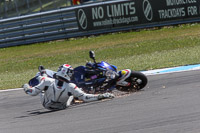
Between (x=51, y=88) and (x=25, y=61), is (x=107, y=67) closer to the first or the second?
(x=51, y=88)

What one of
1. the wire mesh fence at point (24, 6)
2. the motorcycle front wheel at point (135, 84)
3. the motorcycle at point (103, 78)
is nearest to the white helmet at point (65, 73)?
the motorcycle at point (103, 78)

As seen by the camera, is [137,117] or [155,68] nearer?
[137,117]

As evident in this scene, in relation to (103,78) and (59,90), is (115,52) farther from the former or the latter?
(59,90)

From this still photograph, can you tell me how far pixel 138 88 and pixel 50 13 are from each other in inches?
572

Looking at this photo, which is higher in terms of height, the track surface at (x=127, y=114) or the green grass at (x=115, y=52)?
the track surface at (x=127, y=114)

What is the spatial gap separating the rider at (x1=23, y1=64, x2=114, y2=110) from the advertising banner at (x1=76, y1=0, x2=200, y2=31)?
1308cm

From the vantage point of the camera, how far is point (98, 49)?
64.5 ft

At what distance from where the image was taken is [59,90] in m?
8.65

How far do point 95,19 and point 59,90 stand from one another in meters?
14.2

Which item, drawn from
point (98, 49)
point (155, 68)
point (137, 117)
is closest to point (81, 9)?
point (98, 49)

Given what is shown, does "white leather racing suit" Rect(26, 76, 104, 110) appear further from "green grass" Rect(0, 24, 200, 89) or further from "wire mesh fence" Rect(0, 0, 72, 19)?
"wire mesh fence" Rect(0, 0, 72, 19)

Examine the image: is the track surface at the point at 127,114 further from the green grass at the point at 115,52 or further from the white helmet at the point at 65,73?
the green grass at the point at 115,52

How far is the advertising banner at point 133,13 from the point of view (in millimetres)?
20750

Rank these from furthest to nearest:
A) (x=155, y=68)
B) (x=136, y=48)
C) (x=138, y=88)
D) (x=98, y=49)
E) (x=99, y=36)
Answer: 1. (x=99, y=36)
2. (x=98, y=49)
3. (x=136, y=48)
4. (x=155, y=68)
5. (x=138, y=88)
